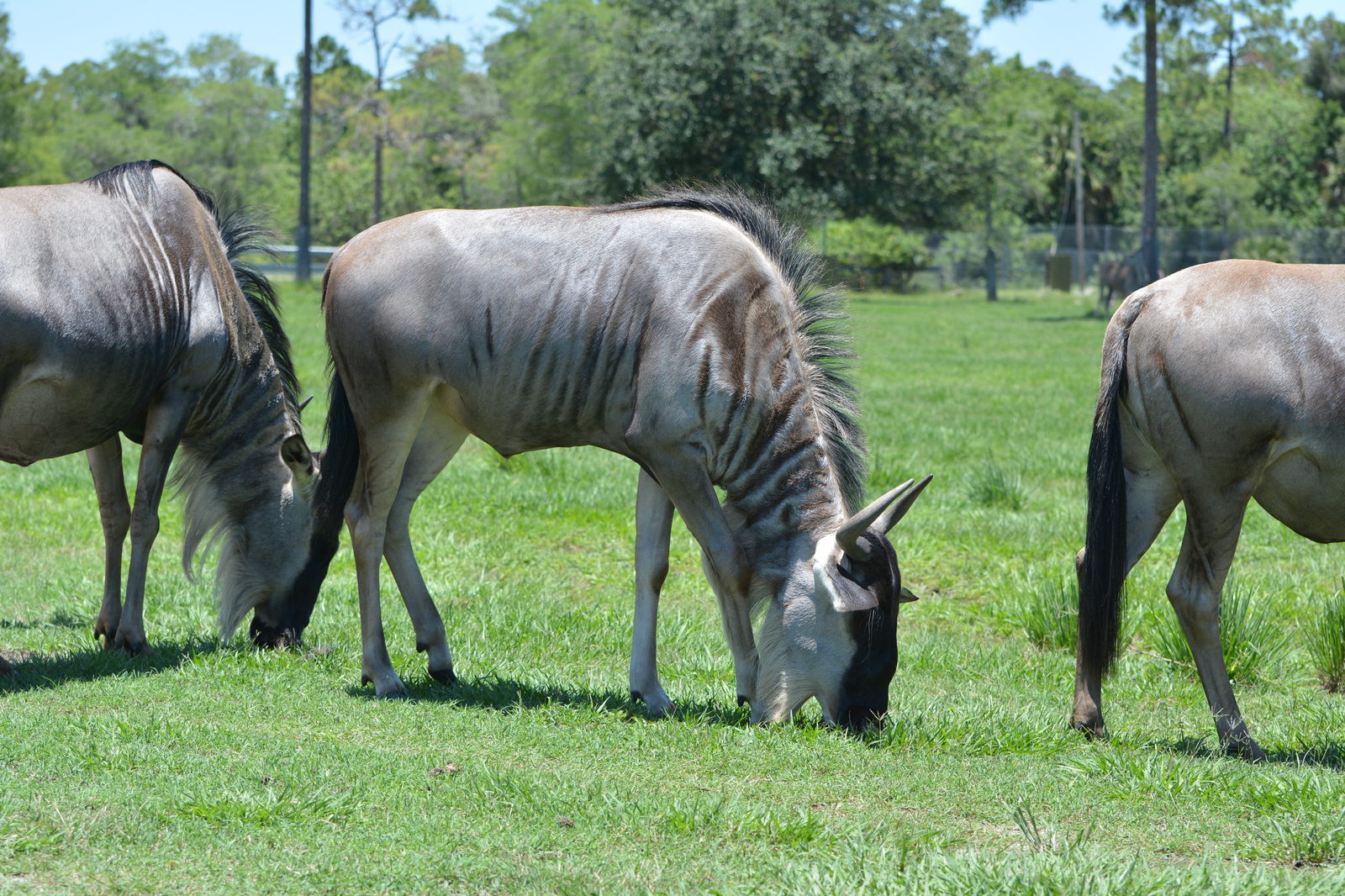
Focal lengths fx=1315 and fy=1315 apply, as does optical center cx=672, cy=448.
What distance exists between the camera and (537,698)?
5375 millimetres

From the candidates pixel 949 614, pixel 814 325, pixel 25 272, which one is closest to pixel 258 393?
pixel 25 272

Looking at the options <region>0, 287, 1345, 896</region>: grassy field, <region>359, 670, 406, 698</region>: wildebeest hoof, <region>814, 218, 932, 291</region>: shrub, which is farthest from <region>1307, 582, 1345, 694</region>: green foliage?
<region>814, 218, 932, 291</region>: shrub

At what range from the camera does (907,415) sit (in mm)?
14664

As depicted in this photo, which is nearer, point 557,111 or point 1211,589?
point 1211,589

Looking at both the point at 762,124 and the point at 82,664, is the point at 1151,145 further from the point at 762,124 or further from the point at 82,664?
the point at 82,664

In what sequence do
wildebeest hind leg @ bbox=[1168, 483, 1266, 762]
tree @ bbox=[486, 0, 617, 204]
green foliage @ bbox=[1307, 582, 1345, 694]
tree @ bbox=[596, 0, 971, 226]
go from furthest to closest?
tree @ bbox=[486, 0, 617, 204] < tree @ bbox=[596, 0, 971, 226] < green foliage @ bbox=[1307, 582, 1345, 694] < wildebeest hind leg @ bbox=[1168, 483, 1266, 762]

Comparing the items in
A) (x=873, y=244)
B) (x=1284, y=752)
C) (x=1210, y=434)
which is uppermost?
(x=873, y=244)

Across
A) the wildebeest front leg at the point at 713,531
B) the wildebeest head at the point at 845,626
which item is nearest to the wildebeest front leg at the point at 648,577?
the wildebeest front leg at the point at 713,531

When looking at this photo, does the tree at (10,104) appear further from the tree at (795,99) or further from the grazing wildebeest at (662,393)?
the grazing wildebeest at (662,393)

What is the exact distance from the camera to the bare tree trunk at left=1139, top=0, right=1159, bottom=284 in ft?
93.9

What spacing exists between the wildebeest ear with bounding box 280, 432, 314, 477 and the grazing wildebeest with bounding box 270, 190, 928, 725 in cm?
62

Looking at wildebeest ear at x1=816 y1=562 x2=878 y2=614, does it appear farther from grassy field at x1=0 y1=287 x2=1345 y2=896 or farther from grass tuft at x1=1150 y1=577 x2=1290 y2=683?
grass tuft at x1=1150 y1=577 x2=1290 y2=683

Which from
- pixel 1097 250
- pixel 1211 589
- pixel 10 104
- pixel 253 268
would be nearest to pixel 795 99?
pixel 1097 250

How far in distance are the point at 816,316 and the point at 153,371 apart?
9.71ft
